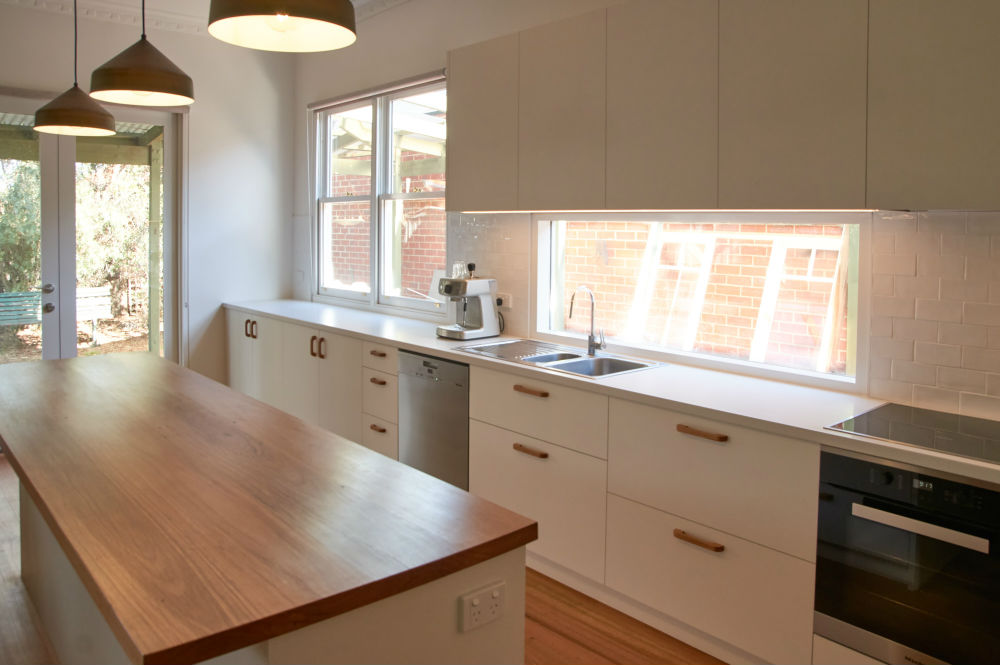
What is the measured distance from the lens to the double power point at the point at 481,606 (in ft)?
5.05

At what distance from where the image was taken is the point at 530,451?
326 cm

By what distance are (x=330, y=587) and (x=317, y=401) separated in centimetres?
353

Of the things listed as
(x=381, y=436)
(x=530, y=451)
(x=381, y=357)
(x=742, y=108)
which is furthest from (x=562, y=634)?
(x=742, y=108)

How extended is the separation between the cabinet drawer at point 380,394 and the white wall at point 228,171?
2.07 metres

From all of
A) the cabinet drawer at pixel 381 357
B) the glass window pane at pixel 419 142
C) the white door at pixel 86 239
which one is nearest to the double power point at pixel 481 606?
the cabinet drawer at pixel 381 357

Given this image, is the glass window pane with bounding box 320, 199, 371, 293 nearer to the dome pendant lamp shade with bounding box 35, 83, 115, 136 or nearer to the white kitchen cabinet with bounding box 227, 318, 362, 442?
the white kitchen cabinet with bounding box 227, 318, 362, 442

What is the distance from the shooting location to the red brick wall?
3.06m

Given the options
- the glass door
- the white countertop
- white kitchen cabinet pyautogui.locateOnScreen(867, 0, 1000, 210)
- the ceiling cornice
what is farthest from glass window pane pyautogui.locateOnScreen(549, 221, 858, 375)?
the glass door

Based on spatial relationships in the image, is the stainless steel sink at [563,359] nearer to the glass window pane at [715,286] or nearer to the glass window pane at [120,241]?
the glass window pane at [715,286]

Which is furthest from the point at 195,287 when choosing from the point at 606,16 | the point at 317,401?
the point at 606,16

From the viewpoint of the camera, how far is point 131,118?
17.7 feet

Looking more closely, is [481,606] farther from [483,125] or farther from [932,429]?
[483,125]

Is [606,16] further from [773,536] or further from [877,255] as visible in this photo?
[773,536]

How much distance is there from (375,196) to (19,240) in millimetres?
2288
